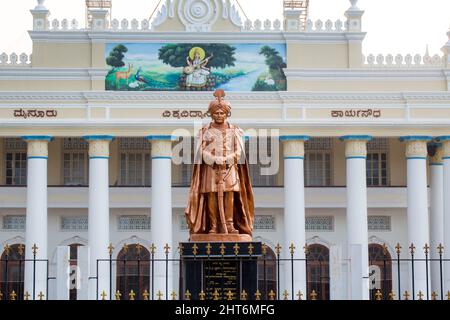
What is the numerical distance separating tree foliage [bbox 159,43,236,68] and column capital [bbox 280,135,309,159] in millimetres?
3302

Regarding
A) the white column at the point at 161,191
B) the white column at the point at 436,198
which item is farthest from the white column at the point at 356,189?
the white column at the point at 161,191

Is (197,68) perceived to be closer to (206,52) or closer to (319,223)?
(206,52)

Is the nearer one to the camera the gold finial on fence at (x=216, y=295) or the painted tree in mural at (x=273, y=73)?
the gold finial on fence at (x=216, y=295)

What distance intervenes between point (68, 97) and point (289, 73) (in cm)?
751

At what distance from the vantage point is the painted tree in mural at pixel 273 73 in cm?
4156

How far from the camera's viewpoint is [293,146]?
4075 centimetres

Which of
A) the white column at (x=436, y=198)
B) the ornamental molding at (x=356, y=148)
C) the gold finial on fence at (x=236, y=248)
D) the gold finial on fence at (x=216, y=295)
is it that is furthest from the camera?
the white column at (x=436, y=198)

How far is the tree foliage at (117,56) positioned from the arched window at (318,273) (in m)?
9.47

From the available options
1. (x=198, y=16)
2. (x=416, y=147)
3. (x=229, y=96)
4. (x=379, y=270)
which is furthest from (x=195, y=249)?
(x=379, y=270)

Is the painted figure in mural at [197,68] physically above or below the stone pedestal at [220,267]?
above

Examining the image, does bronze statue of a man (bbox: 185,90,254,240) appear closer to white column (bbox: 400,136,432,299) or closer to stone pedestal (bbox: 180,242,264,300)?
stone pedestal (bbox: 180,242,264,300)

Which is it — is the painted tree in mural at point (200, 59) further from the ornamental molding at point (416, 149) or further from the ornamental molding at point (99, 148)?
the ornamental molding at point (416, 149)
